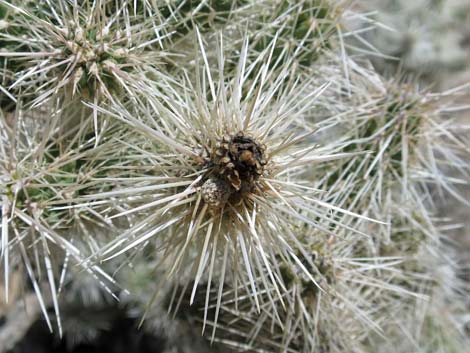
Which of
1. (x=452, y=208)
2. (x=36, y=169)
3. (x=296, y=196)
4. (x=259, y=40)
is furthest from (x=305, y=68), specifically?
(x=452, y=208)

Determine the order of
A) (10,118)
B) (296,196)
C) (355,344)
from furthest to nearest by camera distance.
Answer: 1. (355,344)
2. (10,118)
3. (296,196)

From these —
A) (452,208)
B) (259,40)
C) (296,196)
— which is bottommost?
(452,208)

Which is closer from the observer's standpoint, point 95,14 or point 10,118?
point 95,14

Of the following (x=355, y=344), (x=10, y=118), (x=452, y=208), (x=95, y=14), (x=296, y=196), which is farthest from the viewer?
(x=452, y=208)

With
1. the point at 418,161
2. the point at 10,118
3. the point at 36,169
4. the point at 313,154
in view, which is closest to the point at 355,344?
the point at 418,161

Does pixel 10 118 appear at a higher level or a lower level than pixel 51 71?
lower

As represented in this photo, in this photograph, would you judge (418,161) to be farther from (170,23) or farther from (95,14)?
(95,14)
